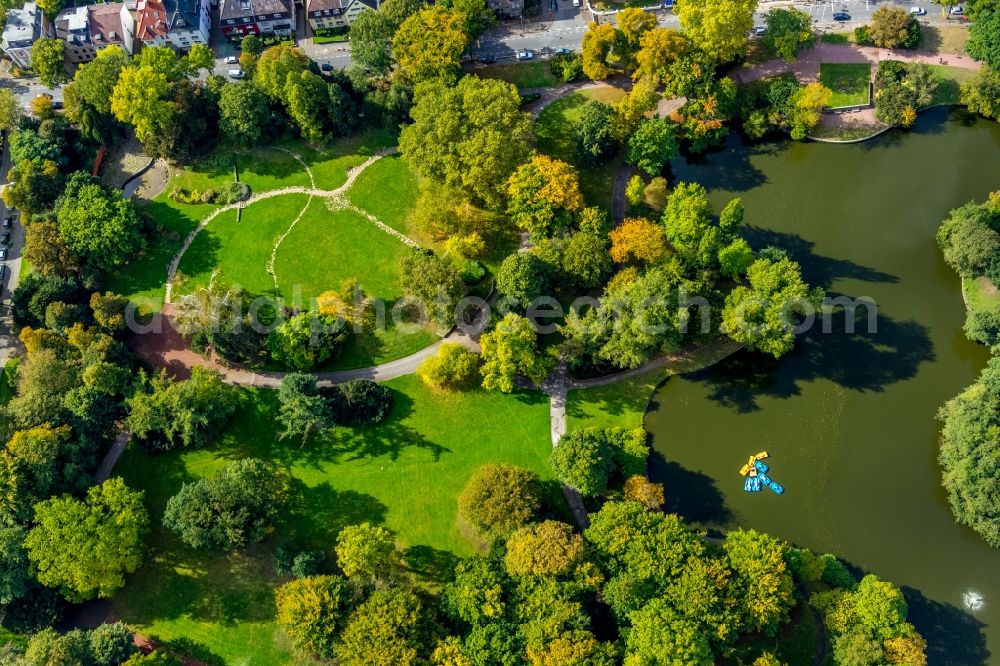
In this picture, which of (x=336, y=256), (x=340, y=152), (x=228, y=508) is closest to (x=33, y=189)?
(x=340, y=152)

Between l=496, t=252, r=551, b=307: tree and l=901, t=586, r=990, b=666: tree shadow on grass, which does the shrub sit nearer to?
l=496, t=252, r=551, b=307: tree

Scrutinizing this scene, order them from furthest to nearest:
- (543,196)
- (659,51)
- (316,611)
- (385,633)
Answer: (659,51) < (543,196) < (316,611) < (385,633)

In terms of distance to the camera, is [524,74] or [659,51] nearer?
[659,51]

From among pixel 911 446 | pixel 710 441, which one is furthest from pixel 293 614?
pixel 911 446

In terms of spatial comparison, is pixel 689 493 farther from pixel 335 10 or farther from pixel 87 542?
pixel 335 10

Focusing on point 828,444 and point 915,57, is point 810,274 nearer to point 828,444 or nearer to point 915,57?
point 828,444

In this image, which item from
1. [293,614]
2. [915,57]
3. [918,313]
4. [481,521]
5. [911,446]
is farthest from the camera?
[915,57]

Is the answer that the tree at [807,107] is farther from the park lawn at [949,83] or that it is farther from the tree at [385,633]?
the tree at [385,633]
